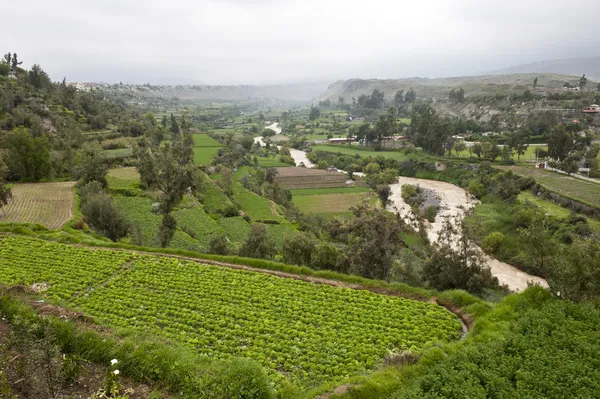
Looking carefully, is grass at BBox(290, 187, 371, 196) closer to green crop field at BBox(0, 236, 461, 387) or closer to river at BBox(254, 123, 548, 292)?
river at BBox(254, 123, 548, 292)

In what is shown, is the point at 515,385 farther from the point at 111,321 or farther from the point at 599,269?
the point at 111,321

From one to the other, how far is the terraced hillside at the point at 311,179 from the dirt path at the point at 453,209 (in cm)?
1130

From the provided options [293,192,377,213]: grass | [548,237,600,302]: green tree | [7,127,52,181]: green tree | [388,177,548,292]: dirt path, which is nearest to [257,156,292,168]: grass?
[293,192,377,213]: grass

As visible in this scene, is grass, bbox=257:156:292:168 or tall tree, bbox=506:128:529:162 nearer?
tall tree, bbox=506:128:529:162

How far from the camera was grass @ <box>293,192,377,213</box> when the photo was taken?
6525cm

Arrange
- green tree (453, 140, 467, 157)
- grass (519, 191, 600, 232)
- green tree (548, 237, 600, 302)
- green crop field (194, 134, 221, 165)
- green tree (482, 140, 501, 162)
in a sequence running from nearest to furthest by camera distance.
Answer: green tree (548, 237, 600, 302) → grass (519, 191, 600, 232) → green crop field (194, 134, 221, 165) → green tree (482, 140, 501, 162) → green tree (453, 140, 467, 157)

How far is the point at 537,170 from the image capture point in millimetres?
73625

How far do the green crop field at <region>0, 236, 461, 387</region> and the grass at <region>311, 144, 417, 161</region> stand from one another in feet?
262

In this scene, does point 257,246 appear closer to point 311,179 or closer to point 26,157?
point 26,157

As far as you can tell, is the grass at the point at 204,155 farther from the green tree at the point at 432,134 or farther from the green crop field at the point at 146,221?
the green tree at the point at 432,134

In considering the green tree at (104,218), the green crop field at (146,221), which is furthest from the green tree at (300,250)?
the green tree at (104,218)

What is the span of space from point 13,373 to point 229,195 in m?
48.6

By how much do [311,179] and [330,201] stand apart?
14152 millimetres

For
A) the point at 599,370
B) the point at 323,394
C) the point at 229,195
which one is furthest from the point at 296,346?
the point at 229,195
